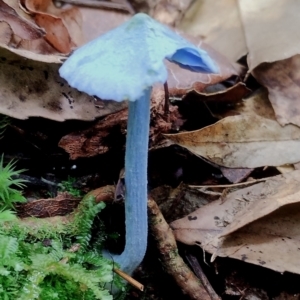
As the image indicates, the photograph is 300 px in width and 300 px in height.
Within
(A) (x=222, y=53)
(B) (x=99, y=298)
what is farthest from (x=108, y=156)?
(A) (x=222, y=53)

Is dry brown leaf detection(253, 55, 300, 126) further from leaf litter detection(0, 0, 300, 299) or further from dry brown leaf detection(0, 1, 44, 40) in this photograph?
dry brown leaf detection(0, 1, 44, 40)

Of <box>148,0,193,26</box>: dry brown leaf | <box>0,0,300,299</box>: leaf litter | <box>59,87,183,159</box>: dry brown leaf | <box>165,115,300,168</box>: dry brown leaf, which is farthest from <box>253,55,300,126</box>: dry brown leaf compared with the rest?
<box>148,0,193,26</box>: dry brown leaf

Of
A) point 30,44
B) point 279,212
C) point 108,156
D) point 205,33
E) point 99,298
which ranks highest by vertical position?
point 205,33

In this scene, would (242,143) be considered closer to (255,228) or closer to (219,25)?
(255,228)

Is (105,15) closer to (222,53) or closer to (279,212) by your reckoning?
(222,53)

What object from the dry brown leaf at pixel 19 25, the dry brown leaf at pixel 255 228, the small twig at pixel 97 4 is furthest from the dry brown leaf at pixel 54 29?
the dry brown leaf at pixel 255 228

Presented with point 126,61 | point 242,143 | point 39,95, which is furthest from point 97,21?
point 126,61
